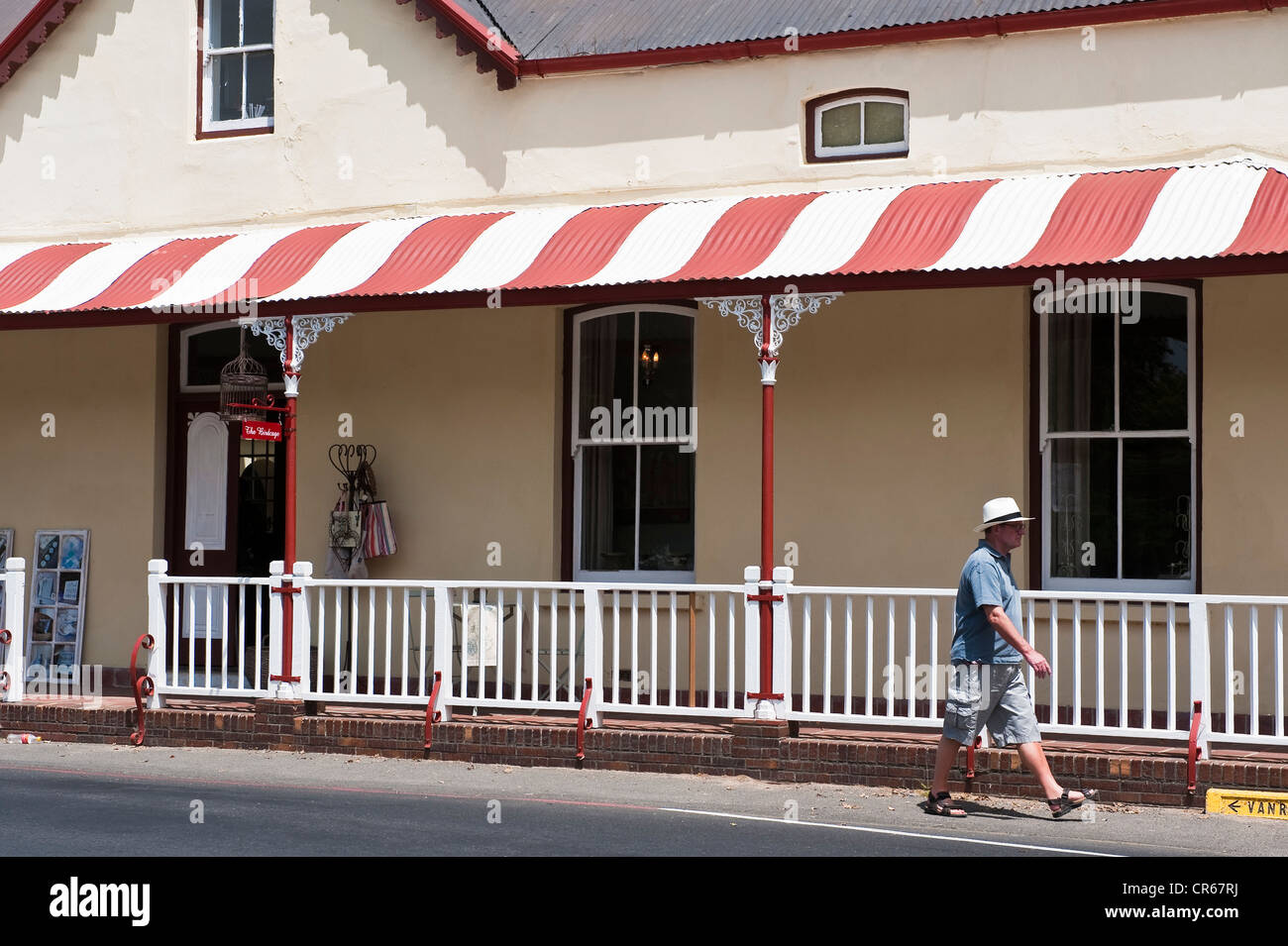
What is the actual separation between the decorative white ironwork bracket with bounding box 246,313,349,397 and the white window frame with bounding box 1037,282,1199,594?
4884 mm

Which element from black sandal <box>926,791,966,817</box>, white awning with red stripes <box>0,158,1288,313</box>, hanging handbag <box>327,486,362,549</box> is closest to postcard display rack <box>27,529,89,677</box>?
white awning with red stripes <box>0,158,1288,313</box>

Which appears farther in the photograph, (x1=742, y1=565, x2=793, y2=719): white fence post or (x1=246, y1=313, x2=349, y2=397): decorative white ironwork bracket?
(x1=246, y1=313, x2=349, y2=397): decorative white ironwork bracket

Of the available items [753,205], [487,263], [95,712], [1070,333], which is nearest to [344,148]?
[487,263]

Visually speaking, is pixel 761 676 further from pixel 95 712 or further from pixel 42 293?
pixel 42 293

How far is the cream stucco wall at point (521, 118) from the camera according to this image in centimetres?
1223

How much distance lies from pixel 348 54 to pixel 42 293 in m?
3.08

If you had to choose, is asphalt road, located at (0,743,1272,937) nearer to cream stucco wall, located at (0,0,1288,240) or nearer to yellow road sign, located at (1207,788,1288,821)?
yellow road sign, located at (1207,788,1288,821)

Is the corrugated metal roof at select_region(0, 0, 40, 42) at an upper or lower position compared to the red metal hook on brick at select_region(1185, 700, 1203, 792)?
upper

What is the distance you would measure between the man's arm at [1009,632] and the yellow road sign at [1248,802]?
128 cm

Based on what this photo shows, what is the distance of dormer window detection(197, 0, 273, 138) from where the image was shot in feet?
48.8

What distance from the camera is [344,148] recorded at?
567 inches

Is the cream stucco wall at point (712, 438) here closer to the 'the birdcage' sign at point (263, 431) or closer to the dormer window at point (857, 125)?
the dormer window at point (857, 125)

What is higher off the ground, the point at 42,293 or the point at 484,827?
the point at 42,293

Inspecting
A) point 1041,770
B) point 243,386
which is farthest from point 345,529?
point 1041,770
